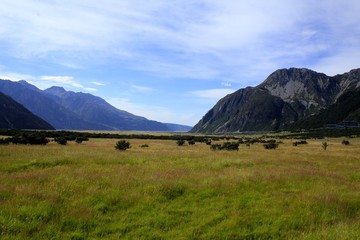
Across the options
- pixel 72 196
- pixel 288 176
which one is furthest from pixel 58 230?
pixel 288 176

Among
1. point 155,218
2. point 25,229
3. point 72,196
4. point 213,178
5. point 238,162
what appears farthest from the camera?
point 238,162

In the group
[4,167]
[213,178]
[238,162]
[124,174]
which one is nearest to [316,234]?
[213,178]

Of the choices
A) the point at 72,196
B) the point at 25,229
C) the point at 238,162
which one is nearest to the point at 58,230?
the point at 25,229

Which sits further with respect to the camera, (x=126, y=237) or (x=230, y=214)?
(x=230, y=214)

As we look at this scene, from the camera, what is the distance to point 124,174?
16.8m

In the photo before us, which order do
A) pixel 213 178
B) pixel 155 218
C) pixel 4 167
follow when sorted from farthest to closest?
pixel 4 167
pixel 213 178
pixel 155 218

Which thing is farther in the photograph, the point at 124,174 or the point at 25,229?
the point at 124,174

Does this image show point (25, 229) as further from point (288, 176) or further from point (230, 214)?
point (288, 176)

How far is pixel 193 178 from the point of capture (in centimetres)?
1652

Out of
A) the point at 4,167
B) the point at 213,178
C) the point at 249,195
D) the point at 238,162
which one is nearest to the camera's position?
the point at 249,195

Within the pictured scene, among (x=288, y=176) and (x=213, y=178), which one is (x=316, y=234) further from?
(x=288, y=176)

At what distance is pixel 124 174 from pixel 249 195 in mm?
6678

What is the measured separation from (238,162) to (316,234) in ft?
46.9

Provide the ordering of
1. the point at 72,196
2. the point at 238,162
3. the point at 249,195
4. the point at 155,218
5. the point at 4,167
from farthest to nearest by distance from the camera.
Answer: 1. the point at 238,162
2. the point at 4,167
3. the point at 249,195
4. the point at 72,196
5. the point at 155,218
